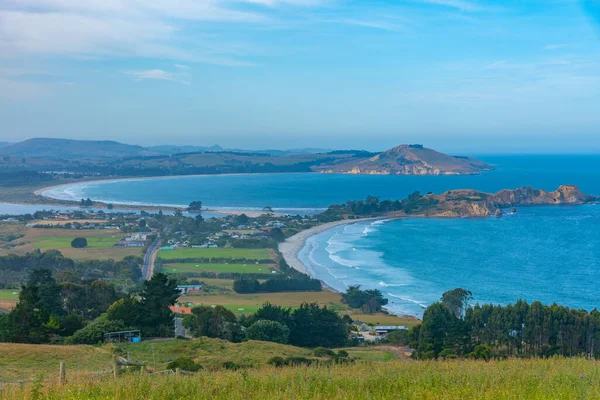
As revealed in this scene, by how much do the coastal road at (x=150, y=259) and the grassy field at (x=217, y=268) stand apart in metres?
0.90

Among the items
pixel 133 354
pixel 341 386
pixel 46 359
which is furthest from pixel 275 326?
pixel 341 386

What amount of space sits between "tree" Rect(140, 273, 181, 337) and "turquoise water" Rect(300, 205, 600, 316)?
12.4 m

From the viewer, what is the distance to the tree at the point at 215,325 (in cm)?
1912

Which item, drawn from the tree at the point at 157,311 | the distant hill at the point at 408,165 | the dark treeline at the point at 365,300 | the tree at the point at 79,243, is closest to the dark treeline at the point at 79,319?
the tree at the point at 157,311

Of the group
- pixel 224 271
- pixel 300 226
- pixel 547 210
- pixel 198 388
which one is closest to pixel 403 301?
pixel 224 271

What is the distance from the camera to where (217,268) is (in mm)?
36656

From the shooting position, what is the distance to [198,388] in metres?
6.35

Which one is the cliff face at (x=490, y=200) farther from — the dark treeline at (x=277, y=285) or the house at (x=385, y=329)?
the house at (x=385, y=329)

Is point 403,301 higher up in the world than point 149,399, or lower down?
lower down

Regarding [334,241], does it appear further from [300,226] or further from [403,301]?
[403,301]

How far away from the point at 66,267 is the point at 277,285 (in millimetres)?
13457

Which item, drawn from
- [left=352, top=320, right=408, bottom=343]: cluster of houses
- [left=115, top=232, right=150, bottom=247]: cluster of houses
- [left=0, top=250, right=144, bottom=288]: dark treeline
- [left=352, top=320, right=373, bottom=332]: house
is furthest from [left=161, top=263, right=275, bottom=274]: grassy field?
[left=352, top=320, right=408, bottom=343]: cluster of houses

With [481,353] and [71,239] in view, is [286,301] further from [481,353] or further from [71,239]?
[71,239]

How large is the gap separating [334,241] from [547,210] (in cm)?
3600
